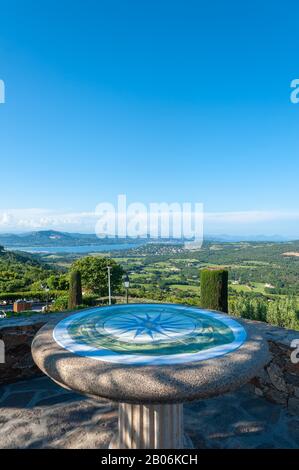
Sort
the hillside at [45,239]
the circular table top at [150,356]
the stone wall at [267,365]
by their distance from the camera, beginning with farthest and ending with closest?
the hillside at [45,239] → the stone wall at [267,365] → the circular table top at [150,356]

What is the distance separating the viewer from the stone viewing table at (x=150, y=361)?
213cm

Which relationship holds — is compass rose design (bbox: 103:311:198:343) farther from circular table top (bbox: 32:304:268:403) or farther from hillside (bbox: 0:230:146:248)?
hillside (bbox: 0:230:146:248)

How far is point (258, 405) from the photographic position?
430cm

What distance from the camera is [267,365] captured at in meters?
4.36

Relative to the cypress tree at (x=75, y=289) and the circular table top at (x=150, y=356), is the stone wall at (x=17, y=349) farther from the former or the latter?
the cypress tree at (x=75, y=289)

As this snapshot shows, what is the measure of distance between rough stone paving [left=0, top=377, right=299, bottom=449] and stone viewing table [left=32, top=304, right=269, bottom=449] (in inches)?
25.3

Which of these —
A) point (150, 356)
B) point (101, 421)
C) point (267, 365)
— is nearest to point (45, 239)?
point (101, 421)

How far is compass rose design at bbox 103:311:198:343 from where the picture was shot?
9.80 ft

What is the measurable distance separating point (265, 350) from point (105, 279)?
77.5 ft

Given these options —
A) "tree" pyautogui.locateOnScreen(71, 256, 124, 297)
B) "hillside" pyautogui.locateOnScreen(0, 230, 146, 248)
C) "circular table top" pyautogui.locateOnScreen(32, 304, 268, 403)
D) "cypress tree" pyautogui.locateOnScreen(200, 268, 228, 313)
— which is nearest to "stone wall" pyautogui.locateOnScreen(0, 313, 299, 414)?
"circular table top" pyautogui.locateOnScreen(32, 304, 268, 403)

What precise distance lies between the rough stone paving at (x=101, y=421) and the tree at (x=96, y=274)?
20.6m

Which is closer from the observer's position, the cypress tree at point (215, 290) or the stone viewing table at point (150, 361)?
the stone viewing table at point (150, 361)

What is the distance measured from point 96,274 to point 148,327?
74.7 feet

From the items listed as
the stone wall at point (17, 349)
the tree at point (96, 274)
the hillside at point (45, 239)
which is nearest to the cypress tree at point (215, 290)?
the stone wall at point (17, 349)
